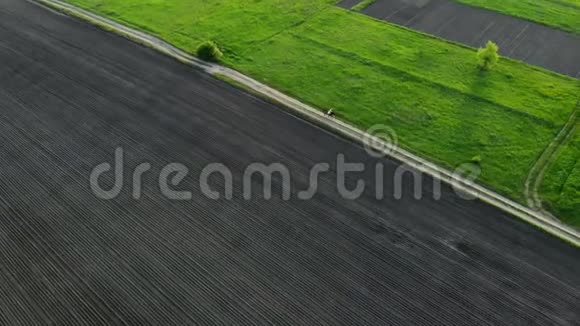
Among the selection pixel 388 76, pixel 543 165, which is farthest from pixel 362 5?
pixel 543 165

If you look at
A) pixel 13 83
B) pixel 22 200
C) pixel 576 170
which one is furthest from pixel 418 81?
pixel 13 83

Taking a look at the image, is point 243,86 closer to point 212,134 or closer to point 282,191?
point 212,134

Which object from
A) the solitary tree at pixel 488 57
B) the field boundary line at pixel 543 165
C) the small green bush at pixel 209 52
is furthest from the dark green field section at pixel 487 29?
the small green bush at pixel 209 52

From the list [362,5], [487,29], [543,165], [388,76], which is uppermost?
[487,29]

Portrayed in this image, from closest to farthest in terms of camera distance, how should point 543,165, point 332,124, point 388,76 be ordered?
1. point 543,165
2. point 332,124
3. point 388,76

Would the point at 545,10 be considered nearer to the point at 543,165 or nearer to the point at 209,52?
the point at 543,165

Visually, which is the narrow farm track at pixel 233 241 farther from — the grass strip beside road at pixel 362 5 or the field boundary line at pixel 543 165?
the grass strip beside road at pixel 362 5
